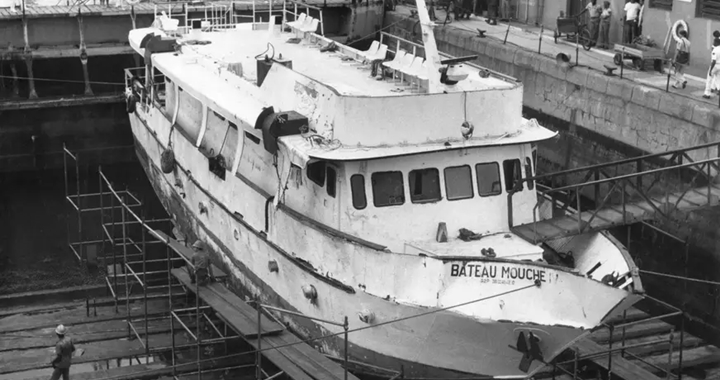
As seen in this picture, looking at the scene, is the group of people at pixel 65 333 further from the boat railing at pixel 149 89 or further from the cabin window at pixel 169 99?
the boat railing at pixel 149 89

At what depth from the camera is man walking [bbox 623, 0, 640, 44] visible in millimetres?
32719

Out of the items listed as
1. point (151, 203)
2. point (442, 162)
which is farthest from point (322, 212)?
point (151, 203)

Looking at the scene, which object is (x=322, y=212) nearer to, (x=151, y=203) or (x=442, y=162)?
(x=442, y=162)

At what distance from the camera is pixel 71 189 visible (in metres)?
32.8

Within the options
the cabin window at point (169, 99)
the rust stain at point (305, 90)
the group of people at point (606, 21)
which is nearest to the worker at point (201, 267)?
the rust stain at point (305, 90)

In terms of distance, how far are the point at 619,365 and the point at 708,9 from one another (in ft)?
45.9

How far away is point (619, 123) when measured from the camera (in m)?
28.0

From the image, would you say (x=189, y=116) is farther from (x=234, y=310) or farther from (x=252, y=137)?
(x=234, y=310)

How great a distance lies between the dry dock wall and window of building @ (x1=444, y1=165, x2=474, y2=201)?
5.04m

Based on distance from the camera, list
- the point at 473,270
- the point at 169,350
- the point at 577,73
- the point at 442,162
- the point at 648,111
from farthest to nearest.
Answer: the point at 577,73
the point at 648,111
the point at 169,350
the point at 442,162
the point at 473,270

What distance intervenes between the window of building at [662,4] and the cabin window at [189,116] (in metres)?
13.9

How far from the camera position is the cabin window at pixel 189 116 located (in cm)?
2498

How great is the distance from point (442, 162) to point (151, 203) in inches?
578

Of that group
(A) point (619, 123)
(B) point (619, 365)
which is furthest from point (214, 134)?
(A) point (619, 123)
